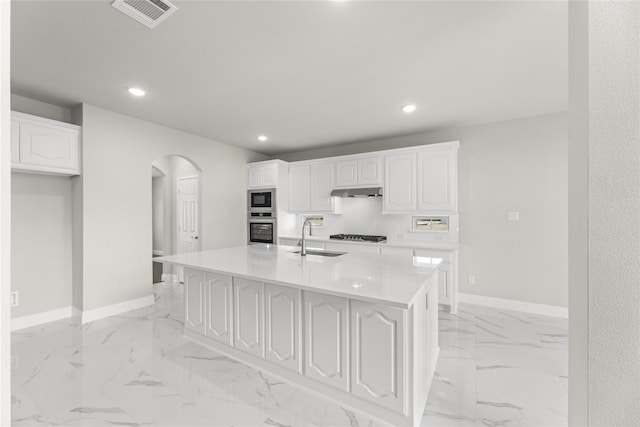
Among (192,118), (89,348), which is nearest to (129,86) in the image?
(192,118)

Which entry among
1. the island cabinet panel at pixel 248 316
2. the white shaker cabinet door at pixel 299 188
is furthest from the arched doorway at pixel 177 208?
the island cabinet panel at pixel 248 316

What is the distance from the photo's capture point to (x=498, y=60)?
2.33 metres

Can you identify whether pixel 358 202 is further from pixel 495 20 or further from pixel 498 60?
pixel 495 20

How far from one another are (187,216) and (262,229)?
1461mm

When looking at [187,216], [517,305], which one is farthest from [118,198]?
[517,305]

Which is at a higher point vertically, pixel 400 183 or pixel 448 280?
pixel 400 183

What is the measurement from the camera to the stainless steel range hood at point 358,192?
4441 mm

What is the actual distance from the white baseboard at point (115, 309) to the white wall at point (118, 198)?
0.17 feet

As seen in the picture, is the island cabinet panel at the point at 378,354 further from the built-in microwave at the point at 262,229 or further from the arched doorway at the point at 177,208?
the arched doorway at the point at 177,208

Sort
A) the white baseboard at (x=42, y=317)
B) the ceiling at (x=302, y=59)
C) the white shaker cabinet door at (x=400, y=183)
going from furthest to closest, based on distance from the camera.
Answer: the white shaker cabinet door at (x=400, y=183), the white baseboard at (x=42, y=317), the ceiling at (x=302, y=59)

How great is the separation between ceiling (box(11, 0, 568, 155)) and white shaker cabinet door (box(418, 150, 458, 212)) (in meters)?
0.53

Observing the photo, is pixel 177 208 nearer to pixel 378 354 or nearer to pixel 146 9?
pixel 146 9

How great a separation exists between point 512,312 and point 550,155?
6.86ft

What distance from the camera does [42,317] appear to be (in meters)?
3.27
